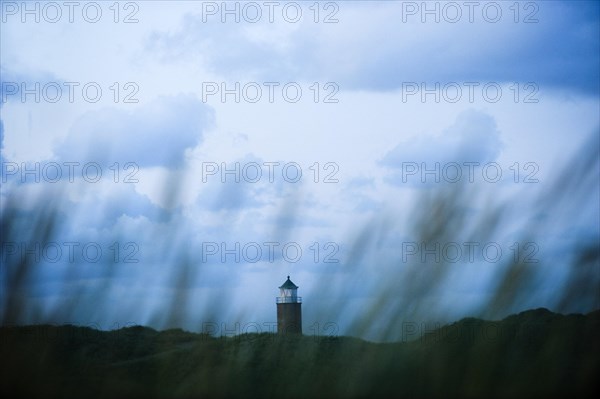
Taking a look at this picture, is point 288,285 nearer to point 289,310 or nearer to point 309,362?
point 289,310

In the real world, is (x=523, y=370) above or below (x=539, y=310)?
below

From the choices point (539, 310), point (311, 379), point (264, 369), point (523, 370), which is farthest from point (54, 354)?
point (539, 310)

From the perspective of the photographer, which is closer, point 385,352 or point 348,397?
point 348,397

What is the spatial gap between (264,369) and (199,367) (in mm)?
1825

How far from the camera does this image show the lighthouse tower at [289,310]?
1275 inches

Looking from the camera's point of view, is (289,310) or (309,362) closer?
(309,362)

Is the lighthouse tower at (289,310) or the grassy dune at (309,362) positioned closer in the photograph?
the grassy dune at (309,362)

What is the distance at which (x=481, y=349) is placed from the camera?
67.7 ft

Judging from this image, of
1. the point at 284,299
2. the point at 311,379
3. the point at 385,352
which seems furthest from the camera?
the point at 284,299

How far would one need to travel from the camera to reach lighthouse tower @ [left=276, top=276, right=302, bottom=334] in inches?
1275

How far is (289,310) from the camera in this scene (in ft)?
107

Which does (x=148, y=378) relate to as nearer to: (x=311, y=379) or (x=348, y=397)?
(x=311, y=379)

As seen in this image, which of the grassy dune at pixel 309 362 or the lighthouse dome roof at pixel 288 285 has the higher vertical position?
the lighthouse dome roof at pixel 288 285

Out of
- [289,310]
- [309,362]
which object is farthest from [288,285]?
[309,362]
